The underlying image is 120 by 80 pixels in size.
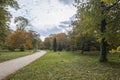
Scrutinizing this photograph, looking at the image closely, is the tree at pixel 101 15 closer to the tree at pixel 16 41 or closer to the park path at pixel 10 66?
the park path at pixel 10 66

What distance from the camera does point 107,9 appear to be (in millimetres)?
20578

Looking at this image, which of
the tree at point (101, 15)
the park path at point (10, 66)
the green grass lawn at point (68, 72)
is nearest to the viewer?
the green grass lawn at point (68, 72)

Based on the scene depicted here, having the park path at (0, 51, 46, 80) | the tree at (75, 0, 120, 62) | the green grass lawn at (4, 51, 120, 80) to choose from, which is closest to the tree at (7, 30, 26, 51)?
the park path at (0, 51, 46, 80)

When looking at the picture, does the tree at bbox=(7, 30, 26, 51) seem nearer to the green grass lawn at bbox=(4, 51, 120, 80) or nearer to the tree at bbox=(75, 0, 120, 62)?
the tree at bbox=(75, 0, 120, 62)

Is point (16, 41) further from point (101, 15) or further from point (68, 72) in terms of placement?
point (68, 72)

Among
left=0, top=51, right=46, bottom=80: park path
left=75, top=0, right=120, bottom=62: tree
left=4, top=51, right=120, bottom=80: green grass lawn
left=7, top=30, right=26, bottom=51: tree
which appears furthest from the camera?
left=7, top=30, right=26, bottom=51: tree

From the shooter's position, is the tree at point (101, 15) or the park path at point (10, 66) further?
the tree at point (101, 15)

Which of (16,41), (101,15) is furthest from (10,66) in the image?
(16,41)

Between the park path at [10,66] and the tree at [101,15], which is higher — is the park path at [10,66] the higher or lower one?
the lower one

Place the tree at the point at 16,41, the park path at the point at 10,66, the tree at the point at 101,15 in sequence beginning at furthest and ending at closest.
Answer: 1. the tree at the point at 16,41
2. the tree at the point at 101,15
3. the park path at the point at 10,66

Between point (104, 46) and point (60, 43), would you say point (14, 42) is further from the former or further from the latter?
point (104, 46)

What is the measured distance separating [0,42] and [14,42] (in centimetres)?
4432

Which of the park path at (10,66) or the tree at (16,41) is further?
the tree at (16,41)

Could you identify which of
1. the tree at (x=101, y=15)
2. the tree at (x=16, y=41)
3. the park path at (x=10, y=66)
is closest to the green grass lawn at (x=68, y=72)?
the park path at (x=10, y=66)
